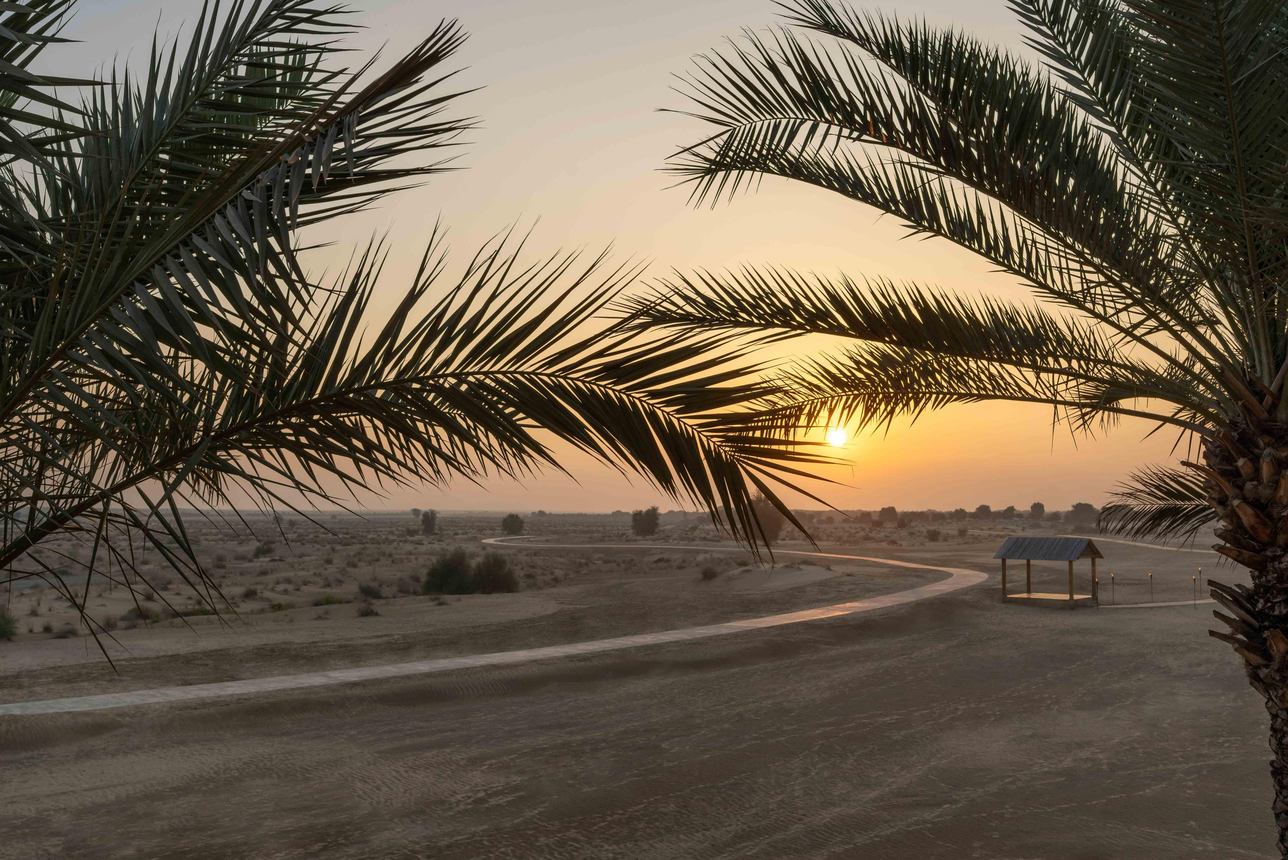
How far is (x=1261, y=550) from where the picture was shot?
622 cm

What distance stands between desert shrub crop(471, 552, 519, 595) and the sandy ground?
43.0 feet

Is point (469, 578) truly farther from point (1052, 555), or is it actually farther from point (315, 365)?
point (315, 365)

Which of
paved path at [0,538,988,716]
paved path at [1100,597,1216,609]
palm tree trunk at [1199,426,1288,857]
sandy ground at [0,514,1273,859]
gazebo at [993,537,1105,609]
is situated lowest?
sandy ground at [0,514,1273,859]

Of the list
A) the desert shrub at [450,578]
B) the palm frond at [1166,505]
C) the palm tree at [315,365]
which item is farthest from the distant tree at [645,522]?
the palm tree at [315,365]

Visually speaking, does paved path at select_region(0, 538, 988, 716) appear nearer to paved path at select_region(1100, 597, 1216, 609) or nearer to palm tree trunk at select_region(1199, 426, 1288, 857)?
paved path at select_region(1100, 597, 1216, 609)

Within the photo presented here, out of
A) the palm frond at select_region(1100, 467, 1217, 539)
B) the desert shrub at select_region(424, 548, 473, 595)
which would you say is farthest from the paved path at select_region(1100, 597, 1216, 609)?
the desert shrub at select_region(424, 548, 473, 595)

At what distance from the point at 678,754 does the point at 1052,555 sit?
52.9ft

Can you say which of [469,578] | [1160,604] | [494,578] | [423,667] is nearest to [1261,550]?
[423,667]

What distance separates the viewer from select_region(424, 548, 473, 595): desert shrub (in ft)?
108

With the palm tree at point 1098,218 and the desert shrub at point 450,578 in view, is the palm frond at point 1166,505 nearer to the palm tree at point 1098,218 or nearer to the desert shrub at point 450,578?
the palm tree at point 1098,218

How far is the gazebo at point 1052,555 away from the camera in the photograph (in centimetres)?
2398

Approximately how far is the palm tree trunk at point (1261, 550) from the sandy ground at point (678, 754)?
106 inches

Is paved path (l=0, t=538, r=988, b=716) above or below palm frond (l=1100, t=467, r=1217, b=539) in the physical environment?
below

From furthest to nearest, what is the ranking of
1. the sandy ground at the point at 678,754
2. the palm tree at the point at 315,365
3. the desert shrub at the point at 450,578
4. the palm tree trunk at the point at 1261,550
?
the desert shrub at the point at 450,578
the sandy ground at the point at 678,754
the palm tree trunk at the point at 1261,550
the palm tree at the point at 315,365
